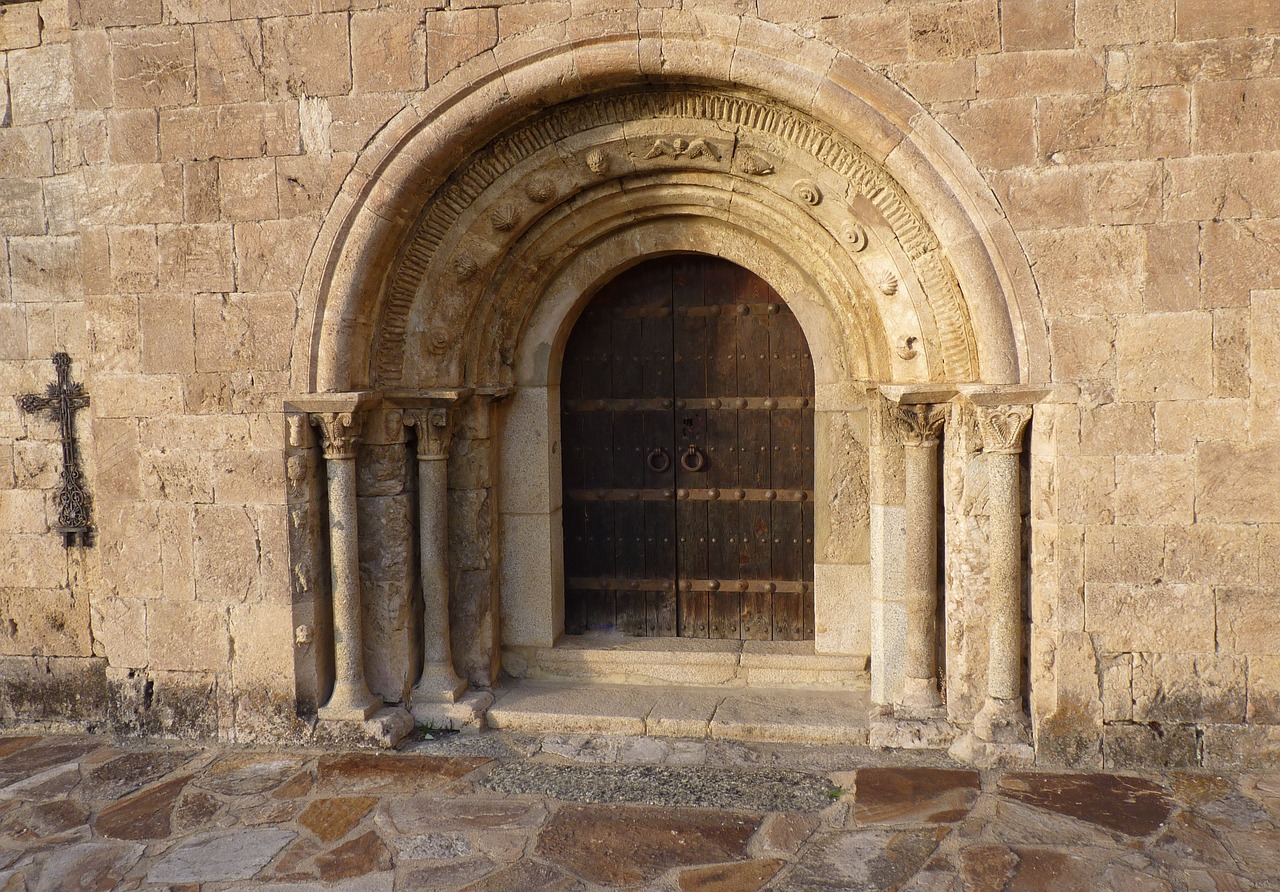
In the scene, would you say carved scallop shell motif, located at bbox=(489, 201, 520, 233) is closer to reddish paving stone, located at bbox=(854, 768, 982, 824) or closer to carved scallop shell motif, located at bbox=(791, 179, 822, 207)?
carved scallop shell motif, located at bbox=(791, 179, 822, 207)

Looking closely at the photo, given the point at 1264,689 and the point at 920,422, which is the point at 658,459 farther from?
the point at 1264,689

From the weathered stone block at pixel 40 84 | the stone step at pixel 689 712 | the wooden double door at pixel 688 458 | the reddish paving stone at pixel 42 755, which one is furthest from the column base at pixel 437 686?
the weathered stone block at pixel 40 84

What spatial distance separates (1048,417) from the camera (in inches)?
158

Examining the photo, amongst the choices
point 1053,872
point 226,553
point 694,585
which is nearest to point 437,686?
point 226,553

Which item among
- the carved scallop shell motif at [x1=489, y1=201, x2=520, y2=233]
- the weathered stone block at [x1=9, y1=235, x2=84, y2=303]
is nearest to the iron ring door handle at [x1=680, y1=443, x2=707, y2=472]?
the carved scallop shell motif at [x1=489, y1=201, x2=520, y2=233]

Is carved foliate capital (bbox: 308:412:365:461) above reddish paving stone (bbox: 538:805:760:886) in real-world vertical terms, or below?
above

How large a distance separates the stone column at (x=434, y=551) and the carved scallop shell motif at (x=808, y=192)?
1.88 m

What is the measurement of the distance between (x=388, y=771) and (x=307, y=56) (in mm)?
3065

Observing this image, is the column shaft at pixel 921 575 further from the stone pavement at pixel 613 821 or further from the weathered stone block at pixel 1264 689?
the weathered stone block at pixel 1264 689

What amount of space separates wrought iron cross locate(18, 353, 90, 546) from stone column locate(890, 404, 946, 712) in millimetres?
3840

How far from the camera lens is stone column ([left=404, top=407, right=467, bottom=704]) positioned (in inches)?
185

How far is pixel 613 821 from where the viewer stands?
3777mm

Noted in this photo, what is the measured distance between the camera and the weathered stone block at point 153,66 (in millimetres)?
4414

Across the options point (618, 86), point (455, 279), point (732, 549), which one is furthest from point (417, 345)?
point (732, 549)
